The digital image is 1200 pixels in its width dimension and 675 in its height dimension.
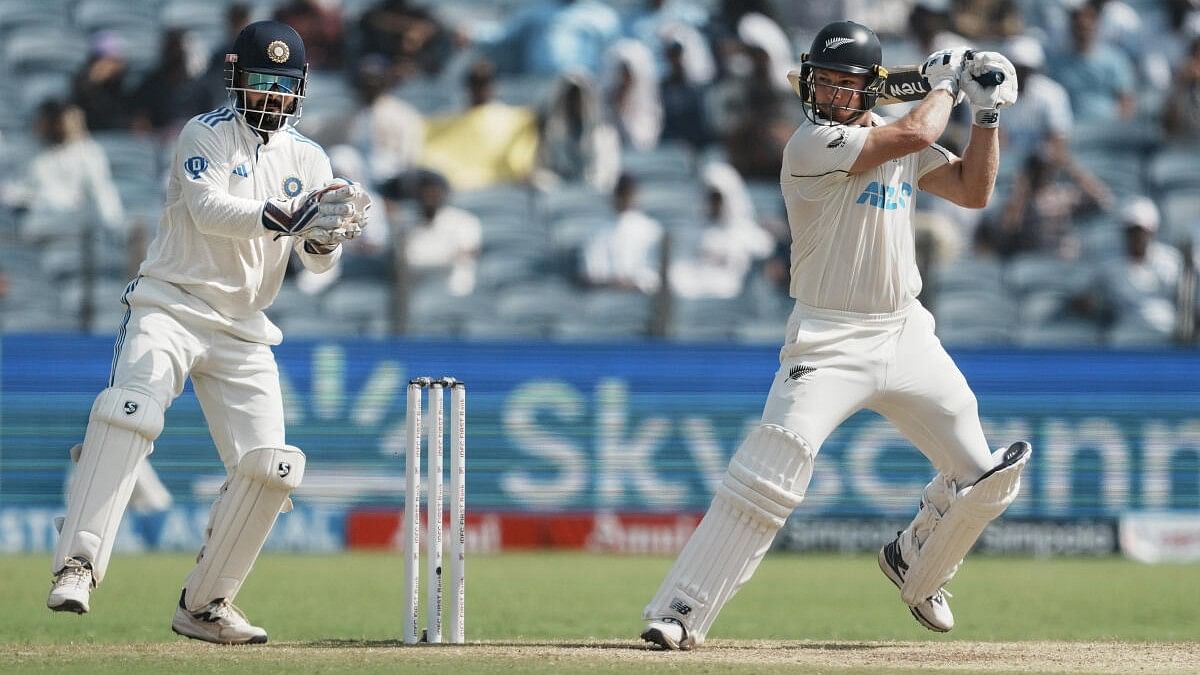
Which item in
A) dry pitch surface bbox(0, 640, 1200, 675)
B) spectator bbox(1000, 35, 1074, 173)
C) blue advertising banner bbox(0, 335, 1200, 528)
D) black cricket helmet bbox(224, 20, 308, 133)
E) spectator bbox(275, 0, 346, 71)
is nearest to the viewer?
dry pitch surface bbox(0, 640, 1200, 675)

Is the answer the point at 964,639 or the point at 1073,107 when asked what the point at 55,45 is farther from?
the point at 964,639

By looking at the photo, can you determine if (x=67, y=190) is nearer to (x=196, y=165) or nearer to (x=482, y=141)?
(x=482, y=141)

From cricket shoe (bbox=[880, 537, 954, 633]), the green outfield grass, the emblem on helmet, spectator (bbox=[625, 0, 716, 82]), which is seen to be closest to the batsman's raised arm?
cricket shoe (bbox=[880, 537, 954, 633])

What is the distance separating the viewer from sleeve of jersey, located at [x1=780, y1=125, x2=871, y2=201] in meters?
6.34

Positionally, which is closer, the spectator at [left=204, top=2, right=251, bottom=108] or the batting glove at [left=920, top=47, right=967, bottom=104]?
the batting glove at [left=920, top=47, right=967, bottom=104]

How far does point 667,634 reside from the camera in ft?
20.7

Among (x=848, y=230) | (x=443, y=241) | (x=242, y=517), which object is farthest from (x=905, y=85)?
(x=443, y=241)

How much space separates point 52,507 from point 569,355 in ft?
12.6

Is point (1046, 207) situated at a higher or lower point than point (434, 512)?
higher

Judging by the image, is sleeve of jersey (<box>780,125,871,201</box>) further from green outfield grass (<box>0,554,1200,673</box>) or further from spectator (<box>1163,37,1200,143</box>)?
spectator (<box>1163,37,1200,143</box>)

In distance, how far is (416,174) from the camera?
14789 mm

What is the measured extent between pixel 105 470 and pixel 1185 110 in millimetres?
11872

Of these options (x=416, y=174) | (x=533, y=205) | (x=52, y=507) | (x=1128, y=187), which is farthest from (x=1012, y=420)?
(x=52, y=507)

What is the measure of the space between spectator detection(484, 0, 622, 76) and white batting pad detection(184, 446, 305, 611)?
9.52m
